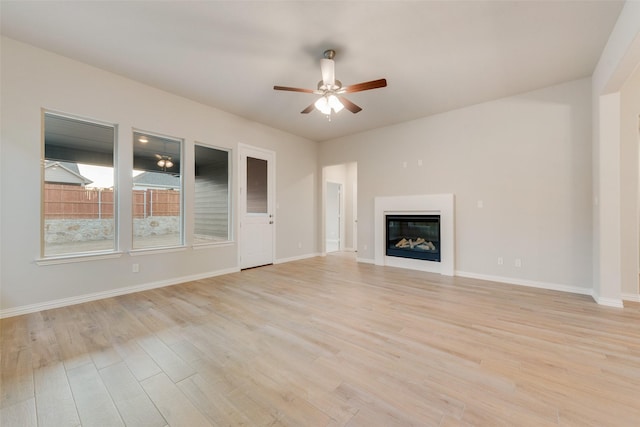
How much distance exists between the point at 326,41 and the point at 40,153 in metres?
3.42

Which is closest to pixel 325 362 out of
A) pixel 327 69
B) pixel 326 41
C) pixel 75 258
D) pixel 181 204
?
pixel 327 69

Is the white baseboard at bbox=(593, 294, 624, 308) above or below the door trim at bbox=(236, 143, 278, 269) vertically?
below

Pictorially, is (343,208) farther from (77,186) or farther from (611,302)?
(77,186)

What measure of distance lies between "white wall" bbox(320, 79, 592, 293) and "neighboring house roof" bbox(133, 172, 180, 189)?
4138 mm

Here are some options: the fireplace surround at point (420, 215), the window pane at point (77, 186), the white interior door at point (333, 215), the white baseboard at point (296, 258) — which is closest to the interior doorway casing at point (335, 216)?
the white interior door at point (333, 215)

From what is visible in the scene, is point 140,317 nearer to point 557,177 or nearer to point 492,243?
point 492,243

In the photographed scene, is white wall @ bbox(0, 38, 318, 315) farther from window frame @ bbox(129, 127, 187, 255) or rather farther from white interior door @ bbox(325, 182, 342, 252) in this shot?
white interior door @ bbox(325, 182, 342, 252)

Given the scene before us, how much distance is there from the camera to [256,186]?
5242mm

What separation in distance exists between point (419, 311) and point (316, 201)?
4.14m

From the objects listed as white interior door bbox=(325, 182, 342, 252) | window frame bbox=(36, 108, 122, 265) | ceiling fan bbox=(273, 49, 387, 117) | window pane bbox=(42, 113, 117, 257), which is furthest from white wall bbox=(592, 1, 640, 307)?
window pane bbox=(42, 113, 117, 257)

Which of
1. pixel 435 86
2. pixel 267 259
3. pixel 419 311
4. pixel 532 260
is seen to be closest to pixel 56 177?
pixel 267 259

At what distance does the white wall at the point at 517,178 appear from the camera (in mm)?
3488

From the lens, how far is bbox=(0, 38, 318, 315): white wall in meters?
2.71

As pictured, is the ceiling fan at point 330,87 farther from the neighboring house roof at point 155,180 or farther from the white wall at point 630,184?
the white wall at point 630,184
